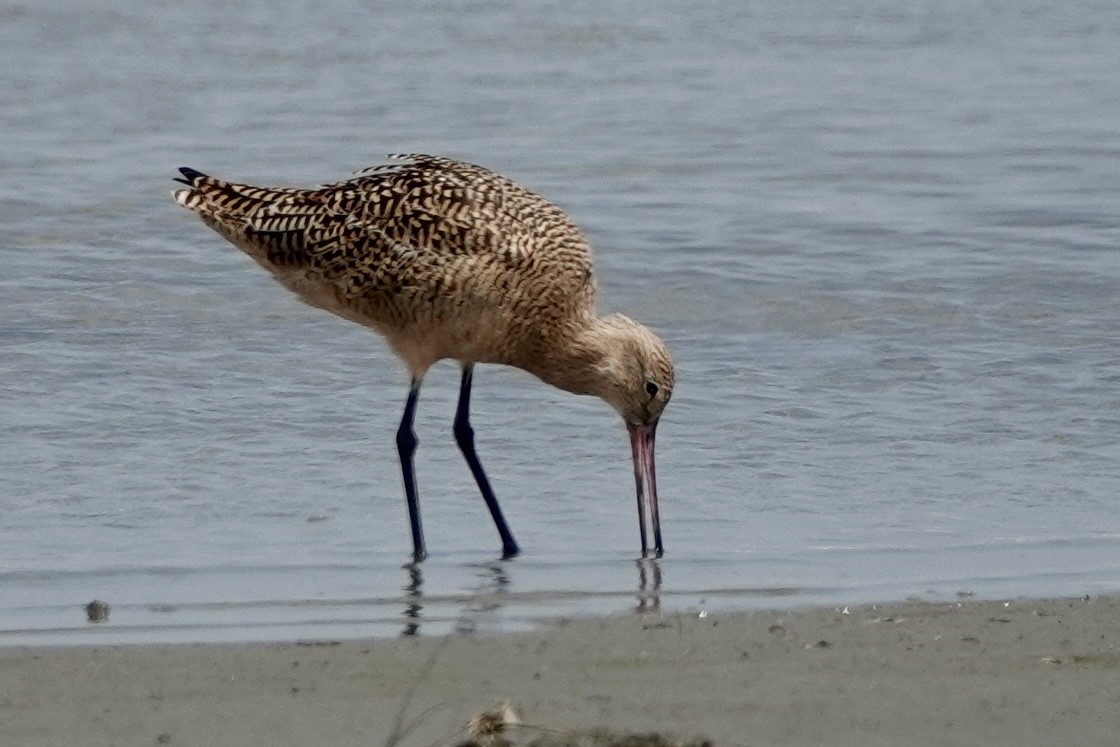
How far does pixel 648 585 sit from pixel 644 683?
3.62 ft

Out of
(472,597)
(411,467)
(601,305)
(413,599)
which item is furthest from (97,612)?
(601,305)

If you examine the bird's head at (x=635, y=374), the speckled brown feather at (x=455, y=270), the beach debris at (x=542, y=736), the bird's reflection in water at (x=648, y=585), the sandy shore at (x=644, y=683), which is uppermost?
the speckled brown feather at (x=455, y=270)

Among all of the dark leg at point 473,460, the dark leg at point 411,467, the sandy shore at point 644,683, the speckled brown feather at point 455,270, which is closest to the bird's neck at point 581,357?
the speckled brown feather at point 455,270

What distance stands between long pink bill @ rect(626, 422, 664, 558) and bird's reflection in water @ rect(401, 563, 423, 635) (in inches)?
23.8

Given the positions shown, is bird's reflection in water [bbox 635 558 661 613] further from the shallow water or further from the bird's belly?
the bird's belly

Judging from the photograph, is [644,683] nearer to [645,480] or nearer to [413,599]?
[413,599]

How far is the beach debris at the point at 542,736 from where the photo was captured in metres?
3.80

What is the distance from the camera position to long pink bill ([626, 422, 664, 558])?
5898 mm

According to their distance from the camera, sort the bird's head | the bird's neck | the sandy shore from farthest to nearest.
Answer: the bird's neck → the bird's head → the sandy shore

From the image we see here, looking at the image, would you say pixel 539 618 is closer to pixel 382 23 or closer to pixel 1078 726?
pixel 1078 726

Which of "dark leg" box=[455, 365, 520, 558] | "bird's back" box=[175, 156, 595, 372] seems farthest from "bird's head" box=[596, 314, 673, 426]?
"dark leg" box=[455, 365, 520, 558]

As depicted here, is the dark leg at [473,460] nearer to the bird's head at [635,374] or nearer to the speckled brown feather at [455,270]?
the speckled brown feather at [455,270]

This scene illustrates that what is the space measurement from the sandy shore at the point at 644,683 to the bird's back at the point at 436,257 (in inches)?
68.8

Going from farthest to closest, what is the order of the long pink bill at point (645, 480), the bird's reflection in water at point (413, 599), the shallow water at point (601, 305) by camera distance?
the long pink bill at point (645, 480)
the shallow water at point (601, 305)
the bird's reflection in water at point (413, 599)
